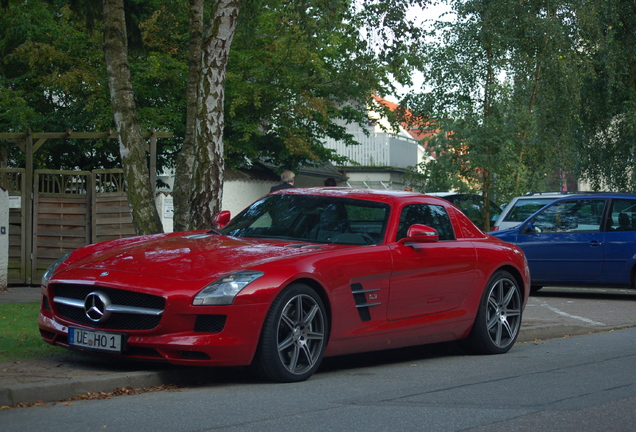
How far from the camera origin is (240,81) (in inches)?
968

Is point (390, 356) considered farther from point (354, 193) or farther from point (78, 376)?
point (78, 376)

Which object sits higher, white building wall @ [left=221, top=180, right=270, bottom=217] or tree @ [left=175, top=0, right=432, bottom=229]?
tree @ [left=175, top=0, right=432, bottom=229]

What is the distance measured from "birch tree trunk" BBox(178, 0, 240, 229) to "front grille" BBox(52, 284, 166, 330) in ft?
14.3

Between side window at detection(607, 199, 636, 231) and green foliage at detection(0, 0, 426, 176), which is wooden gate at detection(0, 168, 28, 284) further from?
side window at detection(607, 199, 636, 231)

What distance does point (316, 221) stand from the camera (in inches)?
329

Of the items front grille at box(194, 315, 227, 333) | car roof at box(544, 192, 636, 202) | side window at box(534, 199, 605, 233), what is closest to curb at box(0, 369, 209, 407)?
front grille at box(194, 315, 227, 333)

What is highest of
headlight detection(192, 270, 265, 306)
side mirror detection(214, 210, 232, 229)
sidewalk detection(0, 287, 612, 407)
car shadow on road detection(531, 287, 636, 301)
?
side mirror detection(214, 210, 232, 229)

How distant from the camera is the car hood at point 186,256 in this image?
22.9 feet

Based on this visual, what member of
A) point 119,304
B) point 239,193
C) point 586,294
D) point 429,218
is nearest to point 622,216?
point 586,294

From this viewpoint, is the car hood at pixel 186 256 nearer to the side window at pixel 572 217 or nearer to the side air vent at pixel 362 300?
the side air vent at pixel 362 300

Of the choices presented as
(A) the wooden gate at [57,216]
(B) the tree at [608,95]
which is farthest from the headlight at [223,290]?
(B) the tree at [608,95]

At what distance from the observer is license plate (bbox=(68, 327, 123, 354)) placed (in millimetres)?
6887

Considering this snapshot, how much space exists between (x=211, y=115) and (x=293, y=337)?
4.88m

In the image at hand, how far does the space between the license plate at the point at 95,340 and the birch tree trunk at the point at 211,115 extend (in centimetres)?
452
